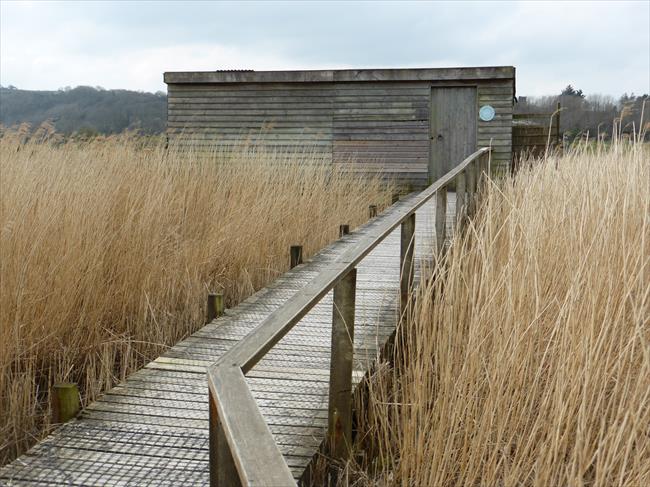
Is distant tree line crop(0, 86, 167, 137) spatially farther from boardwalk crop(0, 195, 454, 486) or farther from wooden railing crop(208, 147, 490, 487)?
wooden railing crop(208, 147, 490, 487)

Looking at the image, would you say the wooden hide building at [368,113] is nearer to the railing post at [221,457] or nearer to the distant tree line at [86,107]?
the railing post at [221,457]

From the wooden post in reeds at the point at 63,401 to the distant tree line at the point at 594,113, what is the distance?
3.74m

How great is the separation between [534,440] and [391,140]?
529 inches

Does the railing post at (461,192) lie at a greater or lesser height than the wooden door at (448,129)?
lesser

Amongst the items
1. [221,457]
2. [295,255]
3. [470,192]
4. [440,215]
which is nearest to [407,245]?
[440,215]

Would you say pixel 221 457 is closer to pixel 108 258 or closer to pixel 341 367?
pixel 341 367

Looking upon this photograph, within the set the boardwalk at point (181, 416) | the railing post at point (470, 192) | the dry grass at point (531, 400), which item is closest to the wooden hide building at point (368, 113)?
the railing post at point (470, 192)

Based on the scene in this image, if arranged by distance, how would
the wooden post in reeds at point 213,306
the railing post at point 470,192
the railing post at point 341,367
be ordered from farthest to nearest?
the railing post at point 470,192, the wooden post in reeds at point 213,306, the railing post at point 341,367

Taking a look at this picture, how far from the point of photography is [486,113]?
14938 millimetres

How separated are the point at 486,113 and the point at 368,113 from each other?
2412 millimetres

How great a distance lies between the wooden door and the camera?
15.3 metres

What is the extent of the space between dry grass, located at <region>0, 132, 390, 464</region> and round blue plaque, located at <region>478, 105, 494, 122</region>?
754cm

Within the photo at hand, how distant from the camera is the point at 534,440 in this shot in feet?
7.87

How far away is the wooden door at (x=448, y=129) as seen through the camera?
15.3 m
